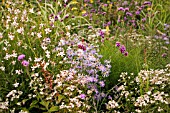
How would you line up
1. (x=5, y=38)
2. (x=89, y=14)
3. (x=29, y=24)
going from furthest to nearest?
(x=89, y=14), (x=29, y=24), (x=5, y=38)

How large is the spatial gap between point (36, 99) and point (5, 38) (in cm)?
87

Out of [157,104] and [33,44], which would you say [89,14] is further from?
[157,104]

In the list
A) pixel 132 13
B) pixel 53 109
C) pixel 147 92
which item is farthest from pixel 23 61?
pixel 132 13

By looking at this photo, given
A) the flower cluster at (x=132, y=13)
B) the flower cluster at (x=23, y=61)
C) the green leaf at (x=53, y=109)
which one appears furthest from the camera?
the flower cluster at (x=132, y=13)

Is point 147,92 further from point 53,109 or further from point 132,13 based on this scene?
point 132,13

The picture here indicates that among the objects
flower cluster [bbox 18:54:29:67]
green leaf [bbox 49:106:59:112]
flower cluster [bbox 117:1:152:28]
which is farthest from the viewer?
flower cluster [bbox 117:1:152:28]

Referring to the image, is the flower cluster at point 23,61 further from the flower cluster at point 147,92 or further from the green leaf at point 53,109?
the flower cluster at point 147,92

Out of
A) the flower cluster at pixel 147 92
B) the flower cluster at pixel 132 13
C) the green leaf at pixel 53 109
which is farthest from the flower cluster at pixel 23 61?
the flower cluster at pixel 132 13

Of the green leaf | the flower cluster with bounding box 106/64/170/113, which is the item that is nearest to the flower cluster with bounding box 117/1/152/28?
the flower cluster with bounding box 106/64/170/113

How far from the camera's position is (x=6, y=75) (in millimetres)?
3248

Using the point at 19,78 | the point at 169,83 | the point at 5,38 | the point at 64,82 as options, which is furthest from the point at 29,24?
the point at 169,83

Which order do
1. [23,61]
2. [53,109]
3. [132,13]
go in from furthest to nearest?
1. [132,13]
2. [53,109]
3. [23,61]

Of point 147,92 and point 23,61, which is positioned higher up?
point 23,61

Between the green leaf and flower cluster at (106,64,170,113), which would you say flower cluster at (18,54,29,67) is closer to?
the green leaf
